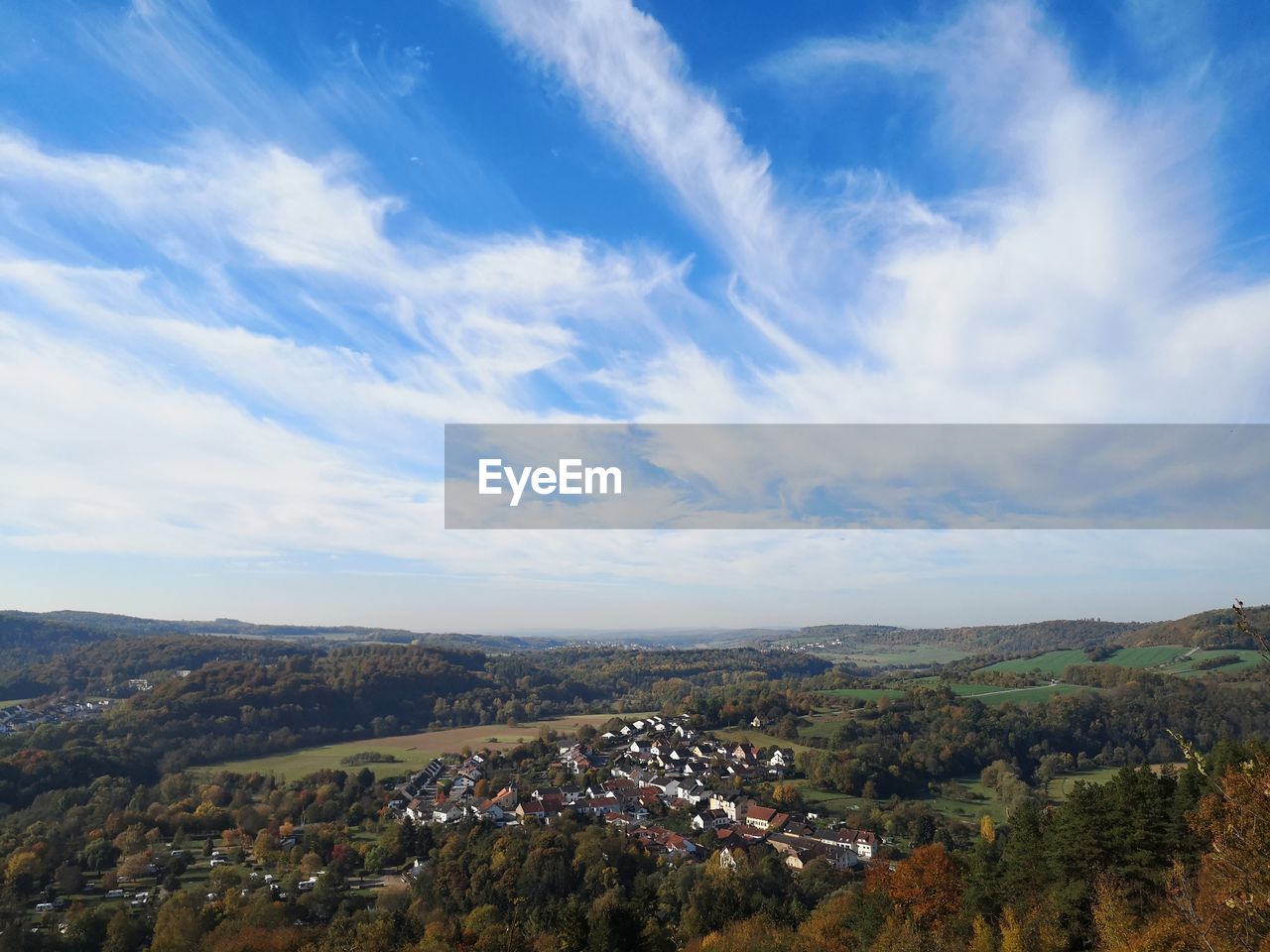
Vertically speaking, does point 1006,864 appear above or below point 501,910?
above

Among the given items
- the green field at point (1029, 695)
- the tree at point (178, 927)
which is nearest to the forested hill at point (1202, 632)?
the green field at point (1029, 695)

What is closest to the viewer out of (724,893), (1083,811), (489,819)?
(1083,811)

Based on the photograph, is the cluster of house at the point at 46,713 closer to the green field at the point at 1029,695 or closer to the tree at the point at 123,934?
the tree at the point at 123,934

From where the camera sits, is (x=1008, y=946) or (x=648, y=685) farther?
(x=648, y=685)

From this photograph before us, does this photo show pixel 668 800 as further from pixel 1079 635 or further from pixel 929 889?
pixel 1079 635

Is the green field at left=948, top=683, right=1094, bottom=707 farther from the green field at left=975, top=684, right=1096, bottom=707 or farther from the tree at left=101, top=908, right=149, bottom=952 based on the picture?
the tree at left=101, top=908, right=149, bottom=952

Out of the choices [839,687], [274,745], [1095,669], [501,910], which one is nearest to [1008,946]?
[501,910]

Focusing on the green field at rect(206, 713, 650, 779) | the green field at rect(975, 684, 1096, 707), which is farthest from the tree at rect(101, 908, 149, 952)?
the green field at rect(975, 684, 1096, 707)

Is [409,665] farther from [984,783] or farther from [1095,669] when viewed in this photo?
[1095,669]
